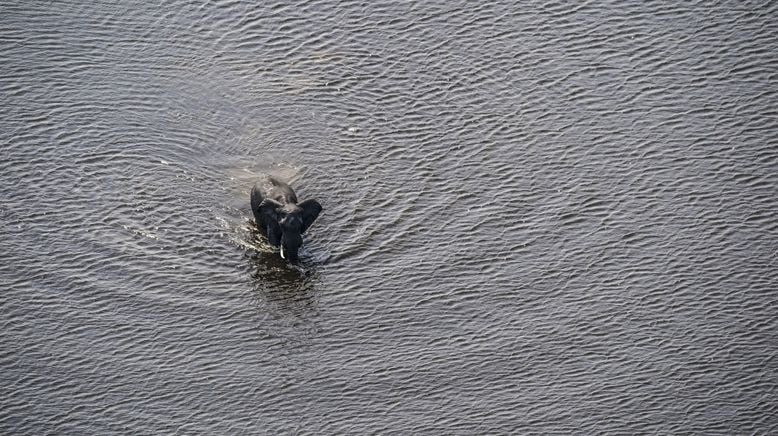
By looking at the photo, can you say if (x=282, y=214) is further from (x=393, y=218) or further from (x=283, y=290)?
(x=393, y=218)

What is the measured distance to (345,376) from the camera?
85.6ft

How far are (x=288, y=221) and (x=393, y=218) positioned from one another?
279 centimetres

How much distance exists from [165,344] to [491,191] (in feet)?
27.5

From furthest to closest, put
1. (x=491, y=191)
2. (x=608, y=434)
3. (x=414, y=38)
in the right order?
(x=414, y=38), (x=491, y=191), (x=608, y=434)

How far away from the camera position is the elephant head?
2802 cm

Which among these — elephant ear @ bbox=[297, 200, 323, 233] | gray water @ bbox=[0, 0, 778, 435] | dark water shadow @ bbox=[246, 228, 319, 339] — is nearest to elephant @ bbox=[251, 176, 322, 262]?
elephant ear @ bbox=[297, 200, 323, 233]

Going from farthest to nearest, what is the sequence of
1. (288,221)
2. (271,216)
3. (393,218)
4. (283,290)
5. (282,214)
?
(393,218) < (271,216) < (283,290) < (282,214) < (288,221)

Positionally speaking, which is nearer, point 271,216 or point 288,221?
point 288,221

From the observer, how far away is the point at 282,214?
28125mm

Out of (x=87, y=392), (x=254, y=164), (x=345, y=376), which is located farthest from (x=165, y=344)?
(x=254, y=164)

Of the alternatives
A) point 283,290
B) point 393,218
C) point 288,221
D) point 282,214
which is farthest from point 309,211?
point 393,218

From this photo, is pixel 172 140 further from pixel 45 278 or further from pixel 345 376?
pixel 345 376

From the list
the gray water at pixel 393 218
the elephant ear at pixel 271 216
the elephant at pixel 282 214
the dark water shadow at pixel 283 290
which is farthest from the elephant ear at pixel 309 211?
the dark water shadow at pixel 283 290

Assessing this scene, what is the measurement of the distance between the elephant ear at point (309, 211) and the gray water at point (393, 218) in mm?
687
